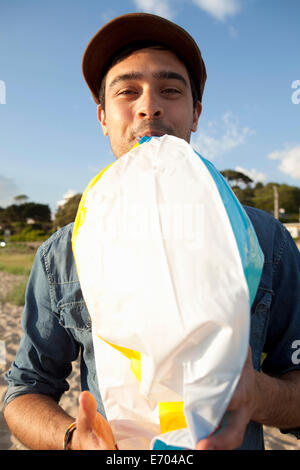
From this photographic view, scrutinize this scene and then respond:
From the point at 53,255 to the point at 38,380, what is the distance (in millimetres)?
472

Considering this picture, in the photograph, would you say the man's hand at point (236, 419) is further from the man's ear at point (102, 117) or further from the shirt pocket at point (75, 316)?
the man's ear at point (102, 117)

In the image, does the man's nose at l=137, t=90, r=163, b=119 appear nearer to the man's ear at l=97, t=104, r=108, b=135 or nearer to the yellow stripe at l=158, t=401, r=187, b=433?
the man's ear at l=97, t=104, r=108, b=135

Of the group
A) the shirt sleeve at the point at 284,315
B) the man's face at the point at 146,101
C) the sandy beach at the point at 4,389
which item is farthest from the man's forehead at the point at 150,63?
the sandy beach at the point at 4,389

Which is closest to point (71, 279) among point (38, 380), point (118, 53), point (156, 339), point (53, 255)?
point (53, 255)

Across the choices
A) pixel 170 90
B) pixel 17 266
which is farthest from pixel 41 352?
pixel 17 266

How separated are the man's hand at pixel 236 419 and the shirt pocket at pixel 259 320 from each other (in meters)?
0.49

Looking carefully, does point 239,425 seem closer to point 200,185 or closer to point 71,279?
point 200,185

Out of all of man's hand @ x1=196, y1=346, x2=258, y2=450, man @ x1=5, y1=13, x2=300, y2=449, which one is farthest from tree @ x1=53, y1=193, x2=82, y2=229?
man's hand @ x1=196, y1=346, x2=258, y2=450

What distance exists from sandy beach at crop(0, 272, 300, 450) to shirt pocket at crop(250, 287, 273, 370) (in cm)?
168

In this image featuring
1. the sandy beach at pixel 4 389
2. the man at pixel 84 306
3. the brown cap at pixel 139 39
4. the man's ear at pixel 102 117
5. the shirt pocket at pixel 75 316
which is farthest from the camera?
the sandy beach at pixel 4 389

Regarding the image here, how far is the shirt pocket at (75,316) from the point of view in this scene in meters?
1.17

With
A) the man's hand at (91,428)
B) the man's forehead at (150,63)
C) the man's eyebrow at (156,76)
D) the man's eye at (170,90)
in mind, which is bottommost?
the man's hand at (91,428)

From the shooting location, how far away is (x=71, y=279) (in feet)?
4.01

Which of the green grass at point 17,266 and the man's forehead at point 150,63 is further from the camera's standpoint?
the green grass at point 17,266
